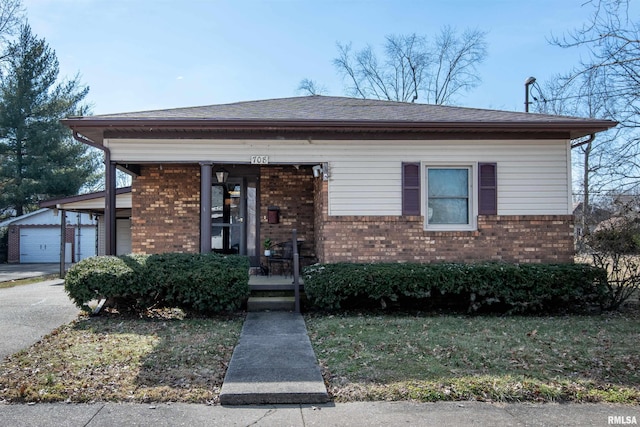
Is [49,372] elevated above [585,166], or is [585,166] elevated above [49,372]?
[585,166]

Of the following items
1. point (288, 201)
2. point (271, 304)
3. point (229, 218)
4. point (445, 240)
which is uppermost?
point (288, 201)

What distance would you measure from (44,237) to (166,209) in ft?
67.3

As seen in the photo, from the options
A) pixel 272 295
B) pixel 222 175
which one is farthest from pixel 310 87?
pixel 272 295

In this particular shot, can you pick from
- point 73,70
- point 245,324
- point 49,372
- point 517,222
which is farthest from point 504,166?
point 73,70

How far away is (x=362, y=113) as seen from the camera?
8914mm

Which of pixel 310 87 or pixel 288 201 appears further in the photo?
pixel 310 87

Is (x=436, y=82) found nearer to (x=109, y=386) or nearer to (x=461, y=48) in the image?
(x=461, y=48)

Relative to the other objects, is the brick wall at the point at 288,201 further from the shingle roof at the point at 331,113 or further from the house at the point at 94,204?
the house at the point at 94,204

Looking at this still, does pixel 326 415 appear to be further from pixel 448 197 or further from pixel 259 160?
pixel 448 197

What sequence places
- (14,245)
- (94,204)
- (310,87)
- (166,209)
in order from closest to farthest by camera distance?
(166,209)
(94,204)
(14,245)
(310,87)

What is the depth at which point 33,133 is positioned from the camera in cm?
2614

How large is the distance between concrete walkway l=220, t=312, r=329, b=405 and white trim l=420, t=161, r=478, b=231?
3347 millimetres

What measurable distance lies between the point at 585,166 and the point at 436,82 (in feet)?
48.1
